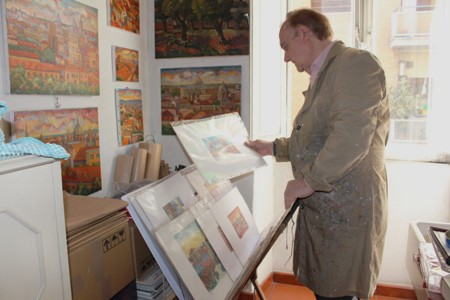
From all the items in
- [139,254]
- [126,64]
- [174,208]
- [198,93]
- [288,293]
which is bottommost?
[288,293]

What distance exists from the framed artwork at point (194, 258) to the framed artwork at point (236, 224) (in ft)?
0.52

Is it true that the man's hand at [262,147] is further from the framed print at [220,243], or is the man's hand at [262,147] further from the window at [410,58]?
the window at [410,58]

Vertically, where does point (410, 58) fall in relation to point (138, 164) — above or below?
above

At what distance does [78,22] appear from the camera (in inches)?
69.6

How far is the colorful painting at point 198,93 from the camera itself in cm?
234

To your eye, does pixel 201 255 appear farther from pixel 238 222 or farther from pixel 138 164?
pixel 138 164

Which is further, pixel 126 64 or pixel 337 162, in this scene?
pixel 126 64

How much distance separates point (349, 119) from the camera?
1.33 metres

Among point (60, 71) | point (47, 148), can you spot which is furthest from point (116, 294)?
point (60, 71)

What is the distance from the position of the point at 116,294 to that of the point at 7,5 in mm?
1113

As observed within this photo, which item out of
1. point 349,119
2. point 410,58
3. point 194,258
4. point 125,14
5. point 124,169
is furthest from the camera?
point 410,58

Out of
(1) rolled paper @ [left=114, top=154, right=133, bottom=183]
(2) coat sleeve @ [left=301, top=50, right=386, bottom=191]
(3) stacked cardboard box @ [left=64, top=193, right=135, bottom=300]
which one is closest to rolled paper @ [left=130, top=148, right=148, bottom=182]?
(1) rolled paper @ [left=114, top=154, right=133, bottom=183]

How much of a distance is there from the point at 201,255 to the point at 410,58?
197cm

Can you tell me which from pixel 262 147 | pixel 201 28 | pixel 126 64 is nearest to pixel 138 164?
pixel 126 64
